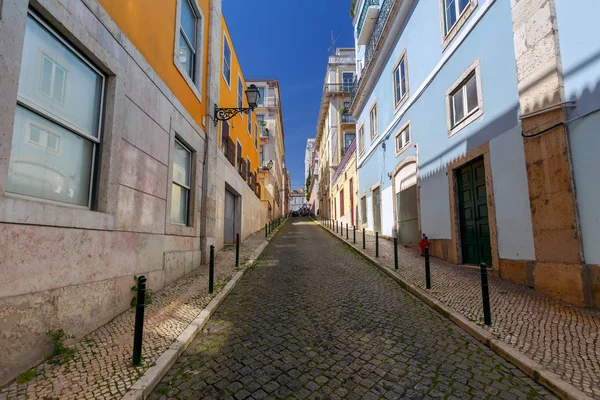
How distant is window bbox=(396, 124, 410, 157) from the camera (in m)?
12.3

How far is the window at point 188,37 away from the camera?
782 centimetres

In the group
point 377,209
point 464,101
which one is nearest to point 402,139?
point 464,101

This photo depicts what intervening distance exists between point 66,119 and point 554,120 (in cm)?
754

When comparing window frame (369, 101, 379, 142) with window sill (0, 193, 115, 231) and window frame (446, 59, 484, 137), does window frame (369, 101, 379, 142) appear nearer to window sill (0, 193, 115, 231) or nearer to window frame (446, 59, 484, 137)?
window frame (446, 59, 484, 137)

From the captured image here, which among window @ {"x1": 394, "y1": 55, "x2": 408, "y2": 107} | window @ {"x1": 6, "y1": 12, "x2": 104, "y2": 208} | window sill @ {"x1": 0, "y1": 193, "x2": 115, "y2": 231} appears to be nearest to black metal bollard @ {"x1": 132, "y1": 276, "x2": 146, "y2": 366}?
window sill @ {"x1": 0, "y1": 193, "x2": 115, "y2": 231}

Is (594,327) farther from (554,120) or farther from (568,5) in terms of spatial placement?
(568,5)

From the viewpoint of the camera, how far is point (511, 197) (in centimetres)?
639

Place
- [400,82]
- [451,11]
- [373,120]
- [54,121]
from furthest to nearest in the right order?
1. [373,120]
2. [400,82]
3. [451,11]
4. [54,121]

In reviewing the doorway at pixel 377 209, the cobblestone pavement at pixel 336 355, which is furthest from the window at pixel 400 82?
the cobblestone pavement at pixel 336 355

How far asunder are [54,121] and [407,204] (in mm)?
11369

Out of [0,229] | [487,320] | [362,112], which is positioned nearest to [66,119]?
[0,229]

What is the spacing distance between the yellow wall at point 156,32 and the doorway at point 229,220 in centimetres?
578

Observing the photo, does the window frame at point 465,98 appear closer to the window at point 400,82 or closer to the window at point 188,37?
the window at point 400,82

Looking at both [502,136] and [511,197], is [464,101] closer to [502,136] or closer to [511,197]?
[502,136]
